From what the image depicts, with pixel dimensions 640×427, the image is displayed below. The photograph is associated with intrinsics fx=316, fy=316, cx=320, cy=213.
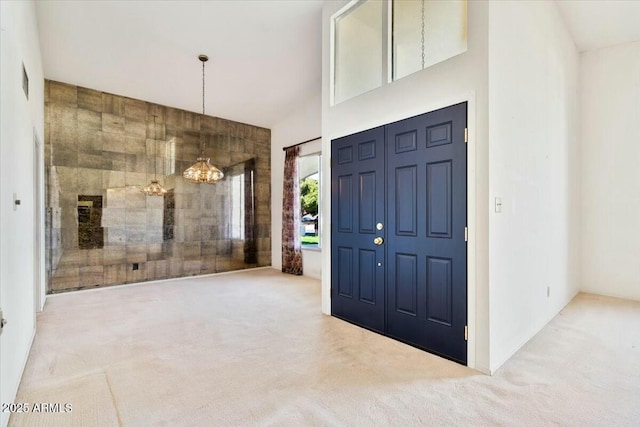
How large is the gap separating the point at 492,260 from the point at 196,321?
3.17m

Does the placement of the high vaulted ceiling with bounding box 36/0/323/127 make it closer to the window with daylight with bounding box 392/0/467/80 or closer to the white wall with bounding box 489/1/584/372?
the window with daylight with bounding box 392/0/467/80

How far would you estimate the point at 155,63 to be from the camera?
4.66 metres

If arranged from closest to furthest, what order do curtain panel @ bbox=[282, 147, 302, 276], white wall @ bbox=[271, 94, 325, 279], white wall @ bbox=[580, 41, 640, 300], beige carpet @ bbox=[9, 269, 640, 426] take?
beige carpet @ bbox=[9, 269, 640, 426] → white wall @ bbox=[580, 41, 640, 300] → white wall @ bbox=[271, 94, 325, 279] → curtain panel @ bbox=[282, 147, 302, 276]

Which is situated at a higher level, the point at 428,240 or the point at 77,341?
the point at 428,240

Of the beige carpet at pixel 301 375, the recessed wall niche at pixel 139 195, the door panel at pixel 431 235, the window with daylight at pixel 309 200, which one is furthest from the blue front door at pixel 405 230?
the recessed wall niche at pixel 139 195

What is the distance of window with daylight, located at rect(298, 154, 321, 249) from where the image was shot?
650 centimetres

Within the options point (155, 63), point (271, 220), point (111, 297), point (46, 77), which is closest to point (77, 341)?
point (111, 297)

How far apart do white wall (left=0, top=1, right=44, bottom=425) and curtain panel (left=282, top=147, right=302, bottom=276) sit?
4156mm

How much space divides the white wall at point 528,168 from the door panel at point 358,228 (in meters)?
1.05

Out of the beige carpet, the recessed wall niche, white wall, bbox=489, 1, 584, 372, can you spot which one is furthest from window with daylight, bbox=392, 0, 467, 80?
the recessed wall niche

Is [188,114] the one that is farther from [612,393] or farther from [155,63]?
[612,393]

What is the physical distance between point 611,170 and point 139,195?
7.69 metres

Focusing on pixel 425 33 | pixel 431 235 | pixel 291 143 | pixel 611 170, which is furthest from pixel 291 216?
pixel 611 170

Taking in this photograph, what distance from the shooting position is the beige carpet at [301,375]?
6.34ft
